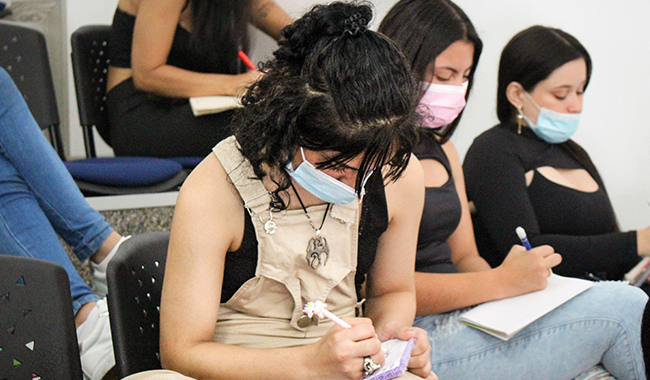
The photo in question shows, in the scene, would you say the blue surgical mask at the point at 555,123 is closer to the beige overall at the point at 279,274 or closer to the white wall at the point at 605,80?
the white wall at the point at 605,80

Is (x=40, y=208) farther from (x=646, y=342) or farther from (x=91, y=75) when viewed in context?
(x=646, y=342)

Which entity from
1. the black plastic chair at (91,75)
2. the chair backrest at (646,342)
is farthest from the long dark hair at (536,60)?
the black plastic chair at (91,75)

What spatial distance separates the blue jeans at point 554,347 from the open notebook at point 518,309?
26 mm

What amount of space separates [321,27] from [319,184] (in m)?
0.24

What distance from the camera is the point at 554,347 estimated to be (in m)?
1.25

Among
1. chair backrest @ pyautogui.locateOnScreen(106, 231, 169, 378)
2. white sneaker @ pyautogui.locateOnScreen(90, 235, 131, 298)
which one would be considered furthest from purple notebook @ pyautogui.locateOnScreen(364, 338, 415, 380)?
white sneaker @ pyautogui.locateOnScreen(90, 235, 131, 298)

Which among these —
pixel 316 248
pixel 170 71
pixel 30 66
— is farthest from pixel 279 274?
pixel 30 66

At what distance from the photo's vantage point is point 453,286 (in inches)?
52.2

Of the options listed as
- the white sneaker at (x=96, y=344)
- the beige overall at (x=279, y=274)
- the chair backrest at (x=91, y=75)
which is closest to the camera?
the beige overall at (x=279, y=274)

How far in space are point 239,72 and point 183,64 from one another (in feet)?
0.60

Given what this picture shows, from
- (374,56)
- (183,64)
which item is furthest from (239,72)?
(374,56)

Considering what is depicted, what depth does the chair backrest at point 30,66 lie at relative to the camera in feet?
6.39

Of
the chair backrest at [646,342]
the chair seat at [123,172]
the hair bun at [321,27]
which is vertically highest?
the hair bun at [321,27]

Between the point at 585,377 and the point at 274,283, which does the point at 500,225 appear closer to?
the point at 585,377
